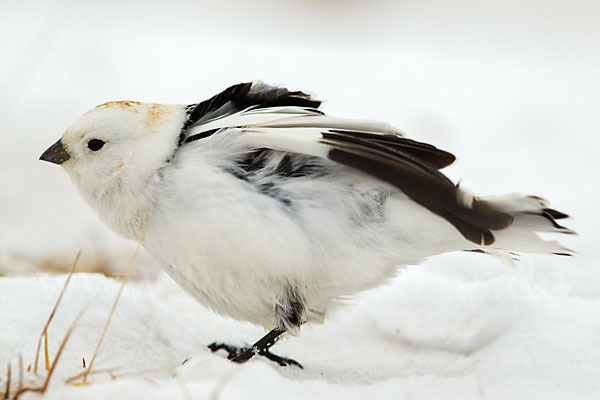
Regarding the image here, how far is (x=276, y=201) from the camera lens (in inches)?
77.2

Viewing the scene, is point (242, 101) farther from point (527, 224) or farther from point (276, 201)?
point (527, 224)

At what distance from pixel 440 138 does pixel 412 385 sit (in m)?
3.85

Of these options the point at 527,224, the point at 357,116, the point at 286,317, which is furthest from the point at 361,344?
the point at 357,116

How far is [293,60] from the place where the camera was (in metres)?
7.12

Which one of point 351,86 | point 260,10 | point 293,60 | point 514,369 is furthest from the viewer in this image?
point 260,10

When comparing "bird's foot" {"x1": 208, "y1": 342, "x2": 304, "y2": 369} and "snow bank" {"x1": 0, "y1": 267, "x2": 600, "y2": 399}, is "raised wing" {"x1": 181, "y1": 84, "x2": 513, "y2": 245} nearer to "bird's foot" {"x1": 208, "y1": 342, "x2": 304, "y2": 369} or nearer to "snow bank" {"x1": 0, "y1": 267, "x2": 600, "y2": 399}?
"snow bank" {"x1": 0, "y1": 267, "x2": 600, "y2": 399}

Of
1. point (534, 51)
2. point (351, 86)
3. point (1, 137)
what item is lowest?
point (1, 137)

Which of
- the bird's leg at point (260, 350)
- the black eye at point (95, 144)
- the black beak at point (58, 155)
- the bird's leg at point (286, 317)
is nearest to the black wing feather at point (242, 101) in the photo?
the black eye at point (95, 144)

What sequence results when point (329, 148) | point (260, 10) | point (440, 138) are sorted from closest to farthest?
point (329, 148) → point (440, 138) → point (260, 10)

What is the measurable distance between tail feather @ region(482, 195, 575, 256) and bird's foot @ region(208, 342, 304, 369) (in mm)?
741

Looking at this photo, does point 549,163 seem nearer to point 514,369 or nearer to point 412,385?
point 514,369

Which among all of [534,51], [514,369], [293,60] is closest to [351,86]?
[293,60]

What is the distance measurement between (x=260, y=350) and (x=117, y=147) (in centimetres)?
72

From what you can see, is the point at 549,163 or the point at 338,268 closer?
the point at 338,268
